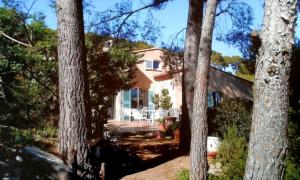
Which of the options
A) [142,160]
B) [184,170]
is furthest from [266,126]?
[142,160]

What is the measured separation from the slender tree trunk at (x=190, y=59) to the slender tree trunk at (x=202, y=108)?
3.56 metres

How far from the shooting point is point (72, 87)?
8.98 meters

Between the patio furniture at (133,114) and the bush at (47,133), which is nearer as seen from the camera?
the bush at (47,133)

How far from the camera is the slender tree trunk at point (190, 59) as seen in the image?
1423cm

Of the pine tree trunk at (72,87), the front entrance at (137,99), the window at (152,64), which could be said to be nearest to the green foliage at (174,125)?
the front entrance at (137,99)

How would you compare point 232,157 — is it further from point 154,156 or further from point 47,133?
point 47,133

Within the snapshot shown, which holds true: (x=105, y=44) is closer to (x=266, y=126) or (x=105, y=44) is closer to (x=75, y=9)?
(x=75, y=9)

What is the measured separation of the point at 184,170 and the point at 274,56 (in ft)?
23.2

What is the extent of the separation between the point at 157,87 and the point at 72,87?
22.2 m

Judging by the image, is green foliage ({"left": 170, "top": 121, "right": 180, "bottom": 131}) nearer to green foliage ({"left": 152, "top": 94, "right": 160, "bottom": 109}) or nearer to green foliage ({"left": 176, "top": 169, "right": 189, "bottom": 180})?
green foliage ({"left": 176, "top": 169, "right": 189, "bottom": 180})

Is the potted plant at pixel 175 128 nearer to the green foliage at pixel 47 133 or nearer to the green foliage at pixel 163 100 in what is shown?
the green foliage at pixel 47 133

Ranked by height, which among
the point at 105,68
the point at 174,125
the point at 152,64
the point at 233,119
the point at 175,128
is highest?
the point at 152,64

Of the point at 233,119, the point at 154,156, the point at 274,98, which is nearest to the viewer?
the point at 274,98

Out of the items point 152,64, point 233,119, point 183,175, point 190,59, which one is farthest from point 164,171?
point 152,64
